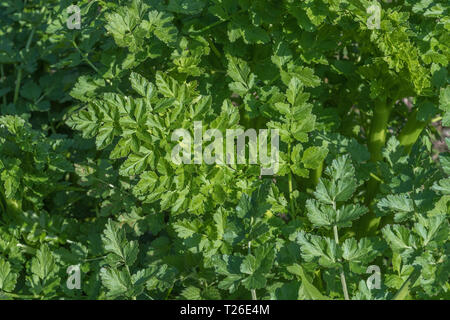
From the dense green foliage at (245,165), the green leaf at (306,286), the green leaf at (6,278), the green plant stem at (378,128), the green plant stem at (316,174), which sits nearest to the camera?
the green leaf at (306,286)

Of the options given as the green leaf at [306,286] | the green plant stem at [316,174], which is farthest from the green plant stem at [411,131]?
the green leaf at [306,286]

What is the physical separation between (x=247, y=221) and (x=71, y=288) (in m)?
0.51

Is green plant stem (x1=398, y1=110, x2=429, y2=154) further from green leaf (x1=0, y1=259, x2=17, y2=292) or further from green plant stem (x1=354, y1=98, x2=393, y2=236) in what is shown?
green leaf (x1=0, y1=259, x2=17, y2=292)

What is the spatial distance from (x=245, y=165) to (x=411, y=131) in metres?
0.63

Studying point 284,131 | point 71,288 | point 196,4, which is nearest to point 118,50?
point 196,4

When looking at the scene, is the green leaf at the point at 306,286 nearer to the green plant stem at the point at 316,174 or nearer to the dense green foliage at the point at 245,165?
the dense green foliage at the point at 245,165

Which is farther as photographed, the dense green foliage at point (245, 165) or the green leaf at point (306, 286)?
the dense green foliage at point (245, 165)

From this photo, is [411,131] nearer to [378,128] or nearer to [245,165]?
[378,128]

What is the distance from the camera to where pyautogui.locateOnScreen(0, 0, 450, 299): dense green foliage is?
1387 mm

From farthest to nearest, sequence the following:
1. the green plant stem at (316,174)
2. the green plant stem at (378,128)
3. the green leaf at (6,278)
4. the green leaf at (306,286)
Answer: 1. the green plant stem at (316,174)
2. the green plant stem at (378,128)
3. the green leaf at (6,278)
4. the green leaf at (306,286)

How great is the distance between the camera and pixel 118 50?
1782 mm

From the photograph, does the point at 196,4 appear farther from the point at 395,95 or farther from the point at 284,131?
the point at 395,95

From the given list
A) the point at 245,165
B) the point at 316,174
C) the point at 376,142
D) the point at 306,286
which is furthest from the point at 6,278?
the point at 376,142

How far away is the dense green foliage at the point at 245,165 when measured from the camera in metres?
1.39
